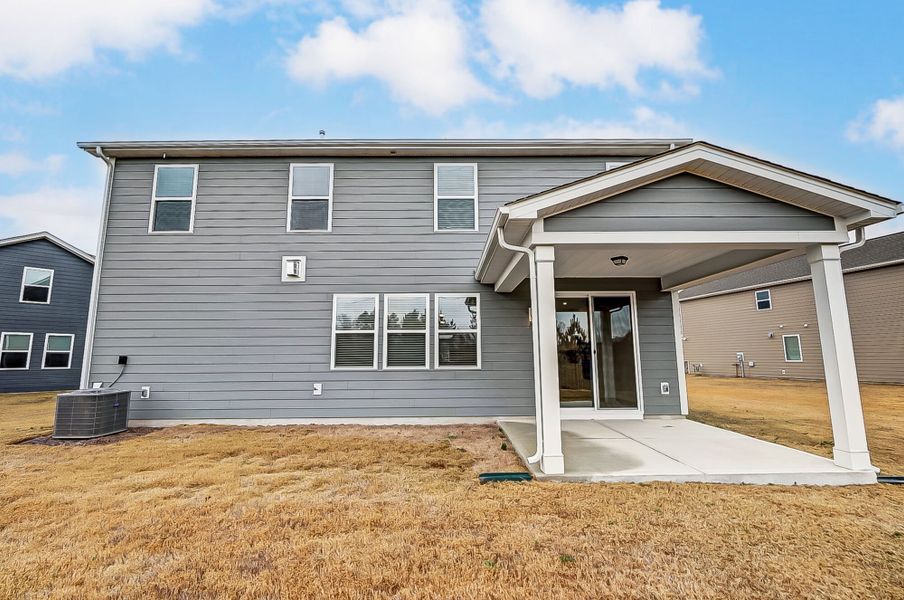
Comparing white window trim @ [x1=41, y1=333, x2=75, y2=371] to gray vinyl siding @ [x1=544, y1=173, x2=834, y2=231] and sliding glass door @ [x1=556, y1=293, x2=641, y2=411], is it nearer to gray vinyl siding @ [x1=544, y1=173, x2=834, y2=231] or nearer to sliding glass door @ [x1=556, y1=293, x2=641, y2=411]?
sliding glass door @ [x1=556, y1=293, x2=641, y2=411]

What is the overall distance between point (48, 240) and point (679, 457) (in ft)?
59.6

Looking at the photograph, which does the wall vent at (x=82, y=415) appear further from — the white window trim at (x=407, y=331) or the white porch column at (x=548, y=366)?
the white porch column at (x=548, y=366)

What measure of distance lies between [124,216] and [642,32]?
12.7 metres

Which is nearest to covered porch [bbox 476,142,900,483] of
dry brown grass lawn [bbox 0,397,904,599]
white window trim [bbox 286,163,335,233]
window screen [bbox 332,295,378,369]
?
dry brown grass lawn [bbox 0,397,904,599]

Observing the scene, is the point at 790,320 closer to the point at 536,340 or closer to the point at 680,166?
the point at 680,166

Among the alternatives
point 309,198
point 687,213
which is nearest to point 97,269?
point 309,198

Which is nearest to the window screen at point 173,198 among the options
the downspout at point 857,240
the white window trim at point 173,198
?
the white window trim at point 173,198

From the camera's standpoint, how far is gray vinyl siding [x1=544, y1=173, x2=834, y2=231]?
3850mm

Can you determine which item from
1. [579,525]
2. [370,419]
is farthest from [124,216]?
[579,525]

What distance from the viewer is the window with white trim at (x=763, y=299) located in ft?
50.7

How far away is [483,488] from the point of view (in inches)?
132

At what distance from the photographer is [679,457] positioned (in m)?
4.07

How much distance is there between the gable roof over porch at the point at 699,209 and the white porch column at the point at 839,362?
10.5 inches

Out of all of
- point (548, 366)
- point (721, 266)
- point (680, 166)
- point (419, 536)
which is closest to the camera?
point (419, 536)
